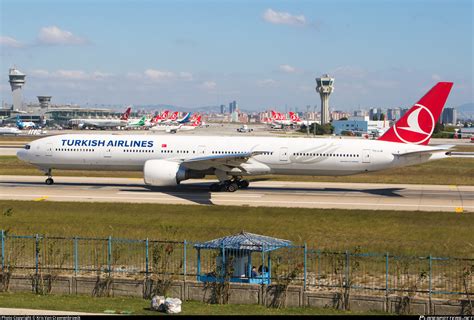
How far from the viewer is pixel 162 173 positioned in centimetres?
4831

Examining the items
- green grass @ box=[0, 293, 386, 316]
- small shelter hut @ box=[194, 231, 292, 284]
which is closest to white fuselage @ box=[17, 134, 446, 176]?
small shelter hut @ box=[194, 231, 292, 284]

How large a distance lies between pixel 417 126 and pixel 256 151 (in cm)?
1267

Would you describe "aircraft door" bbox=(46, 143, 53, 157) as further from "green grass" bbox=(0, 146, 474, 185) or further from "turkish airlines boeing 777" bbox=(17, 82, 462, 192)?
"green grass" bbox=(0, 146, 474, 185)

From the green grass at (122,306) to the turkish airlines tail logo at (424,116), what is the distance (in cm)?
3121

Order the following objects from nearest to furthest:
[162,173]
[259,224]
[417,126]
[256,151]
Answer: [259,224] → [162,173] → [256,151] → [417,126]

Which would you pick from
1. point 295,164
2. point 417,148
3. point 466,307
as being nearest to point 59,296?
point 466,307

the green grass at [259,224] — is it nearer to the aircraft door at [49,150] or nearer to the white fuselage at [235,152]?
the white fuselage at [235,152]

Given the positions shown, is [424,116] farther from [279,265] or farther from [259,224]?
[279,265]

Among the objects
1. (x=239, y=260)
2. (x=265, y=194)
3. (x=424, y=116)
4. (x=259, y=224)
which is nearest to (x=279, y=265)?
(x=239, y=260)

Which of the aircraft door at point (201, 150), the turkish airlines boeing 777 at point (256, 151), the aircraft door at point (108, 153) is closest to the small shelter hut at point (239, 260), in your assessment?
the turkish airlines boeing 777 at point (256, 151)

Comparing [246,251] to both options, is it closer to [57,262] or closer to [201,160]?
[57,262]

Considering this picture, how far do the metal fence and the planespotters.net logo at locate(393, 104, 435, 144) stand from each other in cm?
2533

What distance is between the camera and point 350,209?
4256cm

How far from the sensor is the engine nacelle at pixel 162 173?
48.2 m
